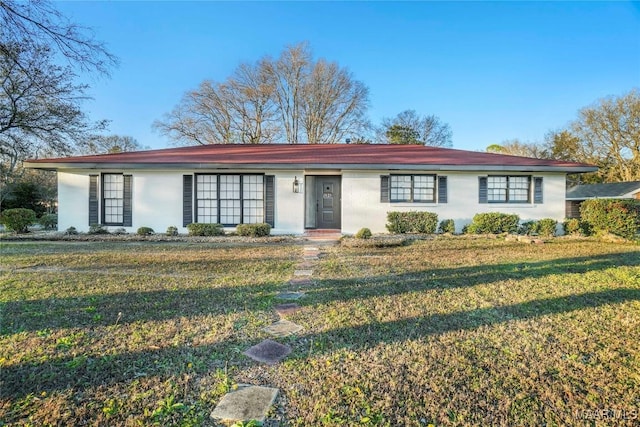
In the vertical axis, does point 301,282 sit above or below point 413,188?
below

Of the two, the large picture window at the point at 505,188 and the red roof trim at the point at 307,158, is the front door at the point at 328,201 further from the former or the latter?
the large picture window at the point at 505,188

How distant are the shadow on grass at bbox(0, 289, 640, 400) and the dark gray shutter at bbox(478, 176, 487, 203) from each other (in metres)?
8.06

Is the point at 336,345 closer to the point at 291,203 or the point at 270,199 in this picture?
the point at 291,203

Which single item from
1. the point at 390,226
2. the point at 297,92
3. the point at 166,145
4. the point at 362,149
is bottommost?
the point at 390,226

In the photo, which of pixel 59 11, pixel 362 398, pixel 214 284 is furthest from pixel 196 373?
pixel 59 11

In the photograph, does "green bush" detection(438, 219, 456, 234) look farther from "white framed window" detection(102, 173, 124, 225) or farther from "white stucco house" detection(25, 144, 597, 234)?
"white framed window" detection(102, 173, 124, 225)

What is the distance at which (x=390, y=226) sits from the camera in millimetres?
10859

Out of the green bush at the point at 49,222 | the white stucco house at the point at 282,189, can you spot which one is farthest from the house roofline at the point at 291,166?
the green bush at the point at 49,222

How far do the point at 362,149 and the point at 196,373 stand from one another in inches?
508

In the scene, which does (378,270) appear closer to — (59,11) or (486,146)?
(59,11)

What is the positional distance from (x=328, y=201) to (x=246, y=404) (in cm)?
1024

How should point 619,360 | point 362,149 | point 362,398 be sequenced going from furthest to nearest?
point 362,149
point 619,360
point 362,398

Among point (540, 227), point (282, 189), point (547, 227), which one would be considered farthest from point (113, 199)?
point (547, 227)

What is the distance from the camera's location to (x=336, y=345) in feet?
9.34
